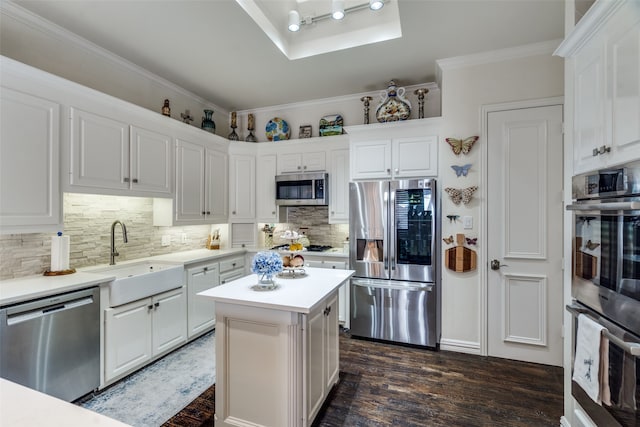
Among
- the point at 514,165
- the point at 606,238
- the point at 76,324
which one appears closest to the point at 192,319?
the point at 76,324

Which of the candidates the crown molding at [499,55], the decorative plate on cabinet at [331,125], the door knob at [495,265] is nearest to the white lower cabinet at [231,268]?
the decorative plate on cabinet at [331,125]

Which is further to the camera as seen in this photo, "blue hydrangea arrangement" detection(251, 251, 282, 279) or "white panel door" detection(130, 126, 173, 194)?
"white panel door" detection(130, 126, 173, 194)

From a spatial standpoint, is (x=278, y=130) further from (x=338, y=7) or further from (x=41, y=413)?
(x=41, y=413)

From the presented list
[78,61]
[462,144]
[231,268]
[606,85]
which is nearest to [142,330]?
[231,268]

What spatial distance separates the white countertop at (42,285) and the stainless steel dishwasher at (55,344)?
0.05 meters

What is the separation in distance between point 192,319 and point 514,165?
3591 millimetres

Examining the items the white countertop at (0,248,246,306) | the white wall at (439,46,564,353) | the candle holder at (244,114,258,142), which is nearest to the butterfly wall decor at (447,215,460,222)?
the white wall at (439,46,564,353)

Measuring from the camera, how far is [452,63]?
9.59 ft

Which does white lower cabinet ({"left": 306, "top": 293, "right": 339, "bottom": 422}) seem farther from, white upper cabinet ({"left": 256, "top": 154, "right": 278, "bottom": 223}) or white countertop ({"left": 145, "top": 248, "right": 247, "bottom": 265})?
white upper cabinet ({"left": 256, "top": 154, "right": 278, "bottom": 223})

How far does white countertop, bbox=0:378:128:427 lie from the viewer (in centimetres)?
68

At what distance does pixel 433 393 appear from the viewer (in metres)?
2.28

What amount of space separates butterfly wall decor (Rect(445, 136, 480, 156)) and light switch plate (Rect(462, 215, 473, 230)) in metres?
0.64

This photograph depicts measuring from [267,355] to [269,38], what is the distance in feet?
8.39

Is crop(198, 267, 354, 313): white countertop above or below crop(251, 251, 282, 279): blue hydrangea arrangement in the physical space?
below
